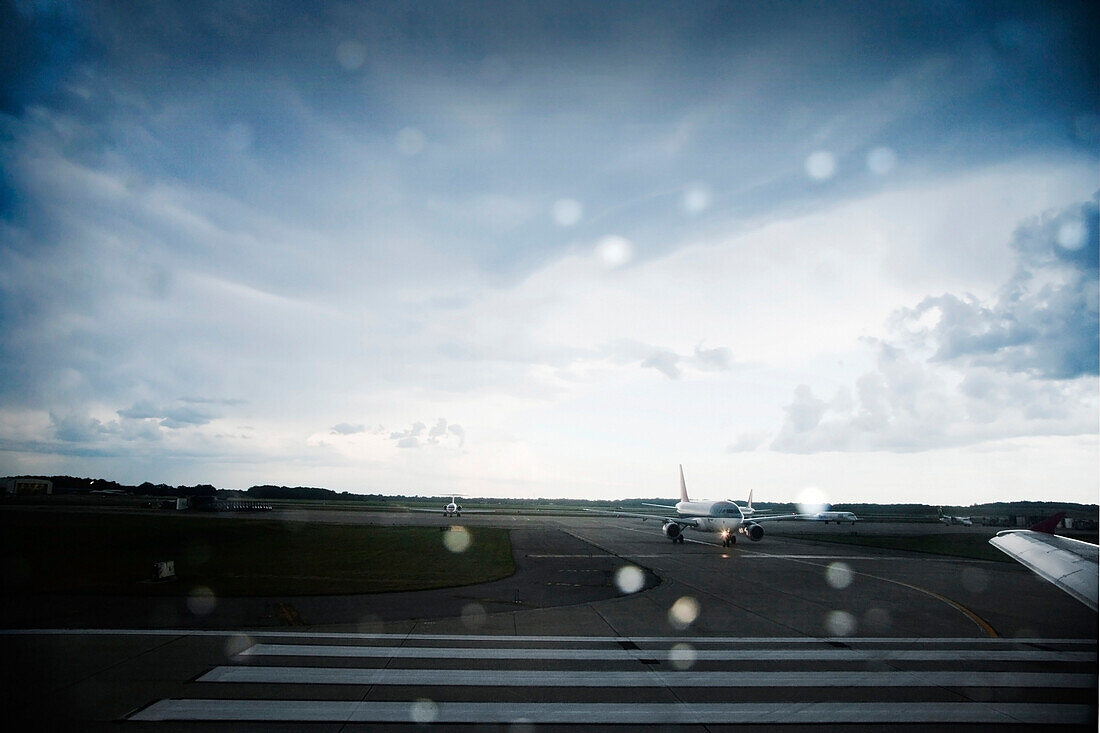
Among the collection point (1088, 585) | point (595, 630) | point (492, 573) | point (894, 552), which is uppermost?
point (1088, 585)

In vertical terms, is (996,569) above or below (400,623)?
below

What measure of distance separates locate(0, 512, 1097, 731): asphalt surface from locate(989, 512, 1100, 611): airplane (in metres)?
2.00

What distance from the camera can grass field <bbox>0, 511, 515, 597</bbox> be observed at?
59.9ft

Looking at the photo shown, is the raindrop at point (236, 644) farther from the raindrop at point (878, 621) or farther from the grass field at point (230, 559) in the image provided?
the raindrop at point (878, 621)

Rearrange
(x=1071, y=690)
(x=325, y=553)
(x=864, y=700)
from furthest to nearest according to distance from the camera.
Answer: (x=325, y=553) < (x=1071, y=690) < (x=864, y=700)

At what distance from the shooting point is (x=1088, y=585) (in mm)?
7125

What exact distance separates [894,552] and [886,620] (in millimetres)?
28120

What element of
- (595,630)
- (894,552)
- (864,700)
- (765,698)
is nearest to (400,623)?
(595,630)

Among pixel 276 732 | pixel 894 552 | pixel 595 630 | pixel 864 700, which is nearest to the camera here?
pixel 276 732

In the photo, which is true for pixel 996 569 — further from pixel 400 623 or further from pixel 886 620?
pixel 400 623

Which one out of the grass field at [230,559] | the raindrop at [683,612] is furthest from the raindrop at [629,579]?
the grass field at [230,559]

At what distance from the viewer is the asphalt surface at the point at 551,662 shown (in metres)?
7.88

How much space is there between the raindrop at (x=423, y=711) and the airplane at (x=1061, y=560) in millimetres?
8160

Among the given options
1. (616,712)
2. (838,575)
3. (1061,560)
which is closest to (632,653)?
(616,712)
